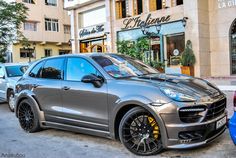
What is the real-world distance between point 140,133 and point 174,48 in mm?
17612

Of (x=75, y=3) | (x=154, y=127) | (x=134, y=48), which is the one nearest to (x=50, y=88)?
(x=154, y=127)

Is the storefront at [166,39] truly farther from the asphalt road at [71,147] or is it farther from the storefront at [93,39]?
the asphalt road at [71,147]

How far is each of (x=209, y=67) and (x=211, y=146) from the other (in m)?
16.4

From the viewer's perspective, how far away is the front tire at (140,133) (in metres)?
4.96

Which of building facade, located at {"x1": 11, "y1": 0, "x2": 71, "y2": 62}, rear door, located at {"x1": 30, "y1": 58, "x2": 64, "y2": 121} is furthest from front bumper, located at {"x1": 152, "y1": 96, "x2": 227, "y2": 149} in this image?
building facade, located at {"x1": 11, "y1": 0, "x2": 71, "y2": 62}

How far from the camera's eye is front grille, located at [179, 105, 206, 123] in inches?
185

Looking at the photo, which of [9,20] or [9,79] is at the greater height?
[9,20]

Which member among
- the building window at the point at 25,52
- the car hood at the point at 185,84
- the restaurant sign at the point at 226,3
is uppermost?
the restaurant sign at the point at 226,3

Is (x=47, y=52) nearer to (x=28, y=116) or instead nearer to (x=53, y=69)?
(x=28, y=116)

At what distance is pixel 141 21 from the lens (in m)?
23.7

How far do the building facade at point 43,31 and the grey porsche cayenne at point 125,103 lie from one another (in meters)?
27.7

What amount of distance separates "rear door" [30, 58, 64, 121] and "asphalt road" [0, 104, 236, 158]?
0.51 metres

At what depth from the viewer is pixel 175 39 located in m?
22.0

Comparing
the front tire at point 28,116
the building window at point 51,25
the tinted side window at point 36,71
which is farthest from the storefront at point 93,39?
the front tire at point 28,116
